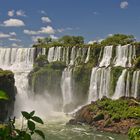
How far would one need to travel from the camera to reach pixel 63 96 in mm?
48719

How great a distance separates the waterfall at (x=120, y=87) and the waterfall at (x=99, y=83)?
1.29 m

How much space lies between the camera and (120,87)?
4300 centimetres

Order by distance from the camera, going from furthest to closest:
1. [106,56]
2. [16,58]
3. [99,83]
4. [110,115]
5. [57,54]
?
[16,58], [57,54], [106,56], [99,83], [110,115]

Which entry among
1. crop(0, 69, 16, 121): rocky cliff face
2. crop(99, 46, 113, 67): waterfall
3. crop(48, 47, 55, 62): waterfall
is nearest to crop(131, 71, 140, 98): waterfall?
crop(99, 46, 113, 67): waterfall

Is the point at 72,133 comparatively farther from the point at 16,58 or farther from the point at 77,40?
the point at 77,40

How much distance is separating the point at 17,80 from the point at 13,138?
4892cm

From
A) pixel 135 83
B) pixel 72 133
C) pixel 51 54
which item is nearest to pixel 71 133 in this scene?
pixel 72 133

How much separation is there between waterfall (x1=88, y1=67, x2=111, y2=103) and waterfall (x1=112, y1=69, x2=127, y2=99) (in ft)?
4.23

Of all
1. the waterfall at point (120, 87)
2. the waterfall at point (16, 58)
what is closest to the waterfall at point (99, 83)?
the waterfall at point (120, 87)

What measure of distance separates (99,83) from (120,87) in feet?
10.6

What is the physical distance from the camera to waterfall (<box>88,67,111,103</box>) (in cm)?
4466

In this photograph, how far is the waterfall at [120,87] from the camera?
42719 millimetres

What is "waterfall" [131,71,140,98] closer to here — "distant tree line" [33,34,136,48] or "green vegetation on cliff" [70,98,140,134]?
"green vegetation on cliff" [70,98,140,134]

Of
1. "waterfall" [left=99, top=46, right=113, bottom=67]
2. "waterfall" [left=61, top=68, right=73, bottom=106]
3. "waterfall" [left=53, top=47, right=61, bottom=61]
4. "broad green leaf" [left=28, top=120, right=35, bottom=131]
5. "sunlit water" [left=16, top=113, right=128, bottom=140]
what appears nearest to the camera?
"broad green leaf" [left=28, top=120, right=35, bottom=131]
